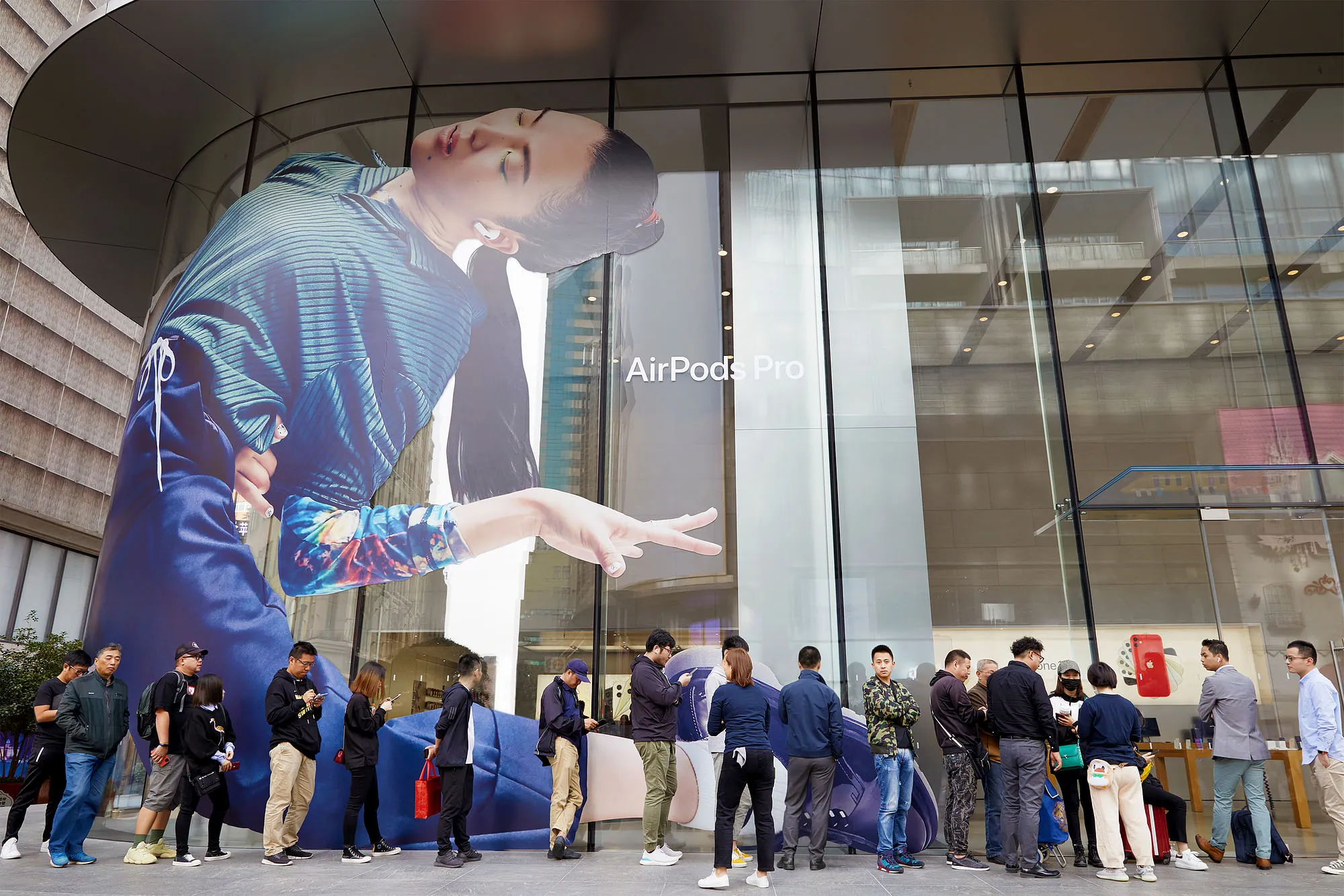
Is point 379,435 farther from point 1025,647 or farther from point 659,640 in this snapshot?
point 1025,647

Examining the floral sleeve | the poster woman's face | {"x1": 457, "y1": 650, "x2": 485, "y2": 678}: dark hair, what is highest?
the poster woman's face

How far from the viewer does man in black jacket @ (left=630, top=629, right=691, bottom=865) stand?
259 inches

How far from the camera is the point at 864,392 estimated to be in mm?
8531

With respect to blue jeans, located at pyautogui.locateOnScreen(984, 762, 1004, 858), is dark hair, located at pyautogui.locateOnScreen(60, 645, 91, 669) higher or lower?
higher

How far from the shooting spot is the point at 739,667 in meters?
6.04

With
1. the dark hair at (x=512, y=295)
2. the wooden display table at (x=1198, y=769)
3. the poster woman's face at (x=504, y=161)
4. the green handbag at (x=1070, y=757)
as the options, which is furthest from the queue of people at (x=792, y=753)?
the poster woman's face at (x=504, y=161)

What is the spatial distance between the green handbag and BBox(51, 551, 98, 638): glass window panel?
84.8 feet

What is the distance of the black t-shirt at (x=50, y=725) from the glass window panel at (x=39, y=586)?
18.7 metres

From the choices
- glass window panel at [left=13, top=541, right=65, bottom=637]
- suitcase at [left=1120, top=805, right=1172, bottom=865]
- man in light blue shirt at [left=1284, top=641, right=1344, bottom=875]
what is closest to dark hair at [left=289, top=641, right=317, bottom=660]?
suitcase at [left=1120, top=805, right=1172, bottom=865]

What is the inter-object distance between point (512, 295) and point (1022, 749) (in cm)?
606

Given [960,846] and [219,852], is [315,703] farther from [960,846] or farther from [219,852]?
[960,846]

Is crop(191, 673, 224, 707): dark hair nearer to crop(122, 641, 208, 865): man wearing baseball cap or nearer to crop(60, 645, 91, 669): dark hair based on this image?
crop(122, 641, 208, 865): man wearing baseball cap

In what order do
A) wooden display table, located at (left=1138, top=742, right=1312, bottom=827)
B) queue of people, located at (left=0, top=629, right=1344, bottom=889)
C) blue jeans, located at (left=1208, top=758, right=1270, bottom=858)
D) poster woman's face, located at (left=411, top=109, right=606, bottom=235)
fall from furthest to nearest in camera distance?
poster woman's face, located at (left=411, top=109, right=606, bottom=235)
wooden display table, located at (left=1138, top=742, right=1312, bottom=827)
blue jeans, located at (left=1208, top=758, right=1270, bottom=858)
queue of people, located at (left=0, top=629, right=1344, bottom=889)

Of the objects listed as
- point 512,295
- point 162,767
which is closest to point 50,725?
point 162,767
